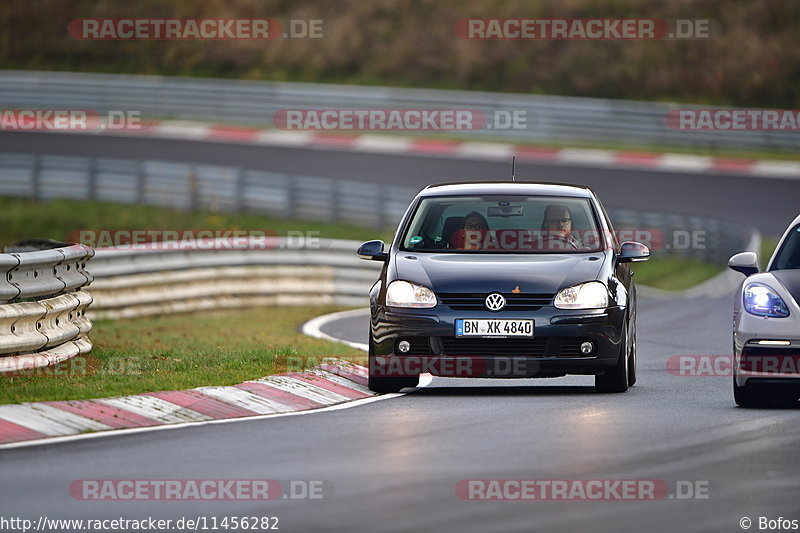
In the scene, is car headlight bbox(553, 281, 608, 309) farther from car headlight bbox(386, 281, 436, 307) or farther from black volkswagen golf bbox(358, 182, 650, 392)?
car headlight bbox(386, 281, 436, 307)

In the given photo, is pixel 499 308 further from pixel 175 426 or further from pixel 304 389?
pixel 175 426

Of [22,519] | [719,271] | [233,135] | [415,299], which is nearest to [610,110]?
[233,135]

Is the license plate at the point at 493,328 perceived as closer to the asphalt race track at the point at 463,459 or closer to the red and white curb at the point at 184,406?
the asphalt race track at the point at 463,459

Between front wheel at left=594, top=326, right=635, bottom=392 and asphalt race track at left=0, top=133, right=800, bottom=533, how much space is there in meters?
0.08

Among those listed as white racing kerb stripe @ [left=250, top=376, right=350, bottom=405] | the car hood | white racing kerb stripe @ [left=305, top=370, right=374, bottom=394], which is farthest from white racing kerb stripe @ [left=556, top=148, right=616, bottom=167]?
white racing kerb stripe @ [left=250, top=376, right=350, bottom=405]

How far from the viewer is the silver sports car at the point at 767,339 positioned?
11.1m

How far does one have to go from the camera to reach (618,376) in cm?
1226

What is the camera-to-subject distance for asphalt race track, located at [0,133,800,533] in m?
7.43

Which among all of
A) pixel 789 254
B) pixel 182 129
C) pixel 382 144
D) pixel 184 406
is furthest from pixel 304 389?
pixel 182 129

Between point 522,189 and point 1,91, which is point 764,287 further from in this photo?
point 1,91

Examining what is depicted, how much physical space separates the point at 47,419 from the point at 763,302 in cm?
500

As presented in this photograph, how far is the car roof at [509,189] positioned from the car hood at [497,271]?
0.84 m

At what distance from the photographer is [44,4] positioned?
165 feet

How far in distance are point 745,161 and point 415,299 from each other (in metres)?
26.7
